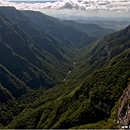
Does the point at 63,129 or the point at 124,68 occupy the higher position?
the point at 124,68

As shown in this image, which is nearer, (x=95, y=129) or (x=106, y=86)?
(x=95, y=129)

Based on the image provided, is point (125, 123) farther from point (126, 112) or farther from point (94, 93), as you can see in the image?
point (94, 93)

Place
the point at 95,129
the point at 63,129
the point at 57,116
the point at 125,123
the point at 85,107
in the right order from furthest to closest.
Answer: the point at 57,116, the point at 85,107, the point at 63,129, the point at 95,129, the point at 125,123

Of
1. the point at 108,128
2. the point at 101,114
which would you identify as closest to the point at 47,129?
the point at 101,114

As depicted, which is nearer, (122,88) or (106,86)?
(122,88)

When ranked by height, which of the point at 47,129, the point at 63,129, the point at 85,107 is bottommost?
the point at 47,129

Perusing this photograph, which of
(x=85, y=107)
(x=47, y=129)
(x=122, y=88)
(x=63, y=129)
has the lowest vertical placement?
(x=47, y=129)

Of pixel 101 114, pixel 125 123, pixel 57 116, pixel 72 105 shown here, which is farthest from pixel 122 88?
pixel 57 116

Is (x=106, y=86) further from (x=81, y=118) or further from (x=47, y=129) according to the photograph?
(x=47, y=129)

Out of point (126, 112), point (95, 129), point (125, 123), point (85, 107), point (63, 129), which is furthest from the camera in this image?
point (85, 107)
